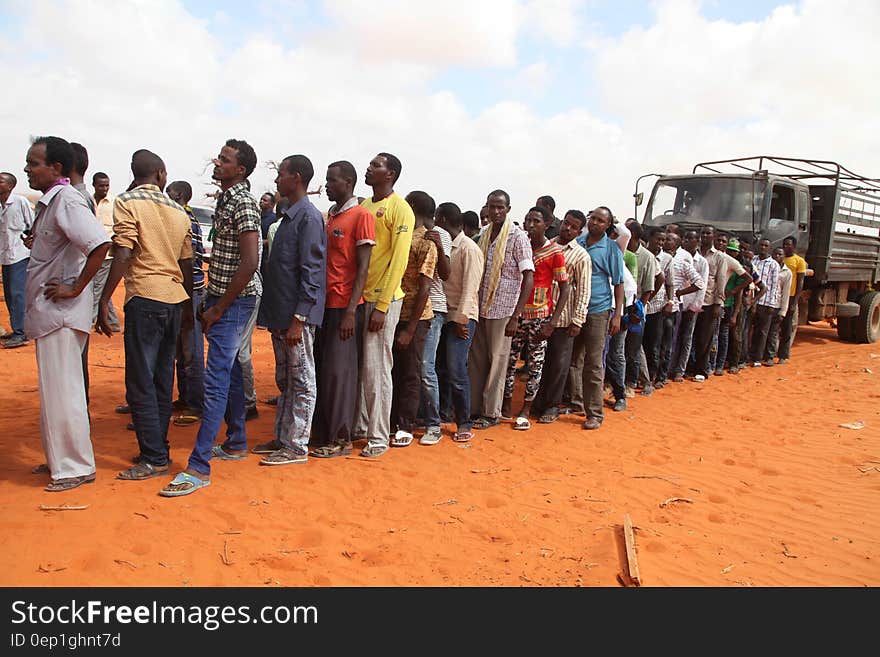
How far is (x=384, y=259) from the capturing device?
461 cm

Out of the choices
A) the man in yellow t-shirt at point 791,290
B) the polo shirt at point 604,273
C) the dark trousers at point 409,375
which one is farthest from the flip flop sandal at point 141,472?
the man in yellow t-shirt at point 791,290

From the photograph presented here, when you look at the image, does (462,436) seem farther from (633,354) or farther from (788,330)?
(788,330)

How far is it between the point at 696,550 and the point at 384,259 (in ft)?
8.66

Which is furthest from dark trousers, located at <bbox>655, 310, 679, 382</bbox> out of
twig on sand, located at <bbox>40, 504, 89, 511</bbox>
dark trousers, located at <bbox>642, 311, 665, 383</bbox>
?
twig on sand, located at <bbox>40, 504, 89, 511</bbox>

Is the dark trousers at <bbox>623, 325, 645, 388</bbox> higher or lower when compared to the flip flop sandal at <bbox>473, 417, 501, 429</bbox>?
higher

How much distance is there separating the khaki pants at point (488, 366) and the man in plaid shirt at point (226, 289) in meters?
2.18

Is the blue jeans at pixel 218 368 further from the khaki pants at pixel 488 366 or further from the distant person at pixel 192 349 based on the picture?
the khaki pants at pixel 488 366

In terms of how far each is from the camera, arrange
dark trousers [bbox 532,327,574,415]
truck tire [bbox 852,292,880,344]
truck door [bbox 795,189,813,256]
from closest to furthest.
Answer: dark trousers [bbox 532,327,574,415], truck door [bbox 795,189,813,256], truck tire [bbox 852,292,880,344]

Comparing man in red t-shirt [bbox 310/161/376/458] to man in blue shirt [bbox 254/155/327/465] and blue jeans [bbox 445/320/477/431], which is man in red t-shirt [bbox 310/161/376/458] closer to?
man in blue shirt [bbox 254/155/327/465]

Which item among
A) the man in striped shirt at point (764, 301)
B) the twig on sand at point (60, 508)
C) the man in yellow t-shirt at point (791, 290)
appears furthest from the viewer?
the man in yellow t-shirt at point (791, 290)

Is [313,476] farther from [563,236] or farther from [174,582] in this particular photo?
[563,236]

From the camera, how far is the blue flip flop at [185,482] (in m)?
3.71

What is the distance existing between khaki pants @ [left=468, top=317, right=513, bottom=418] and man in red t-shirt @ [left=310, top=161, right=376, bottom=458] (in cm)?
134

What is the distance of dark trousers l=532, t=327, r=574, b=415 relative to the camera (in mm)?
5871
